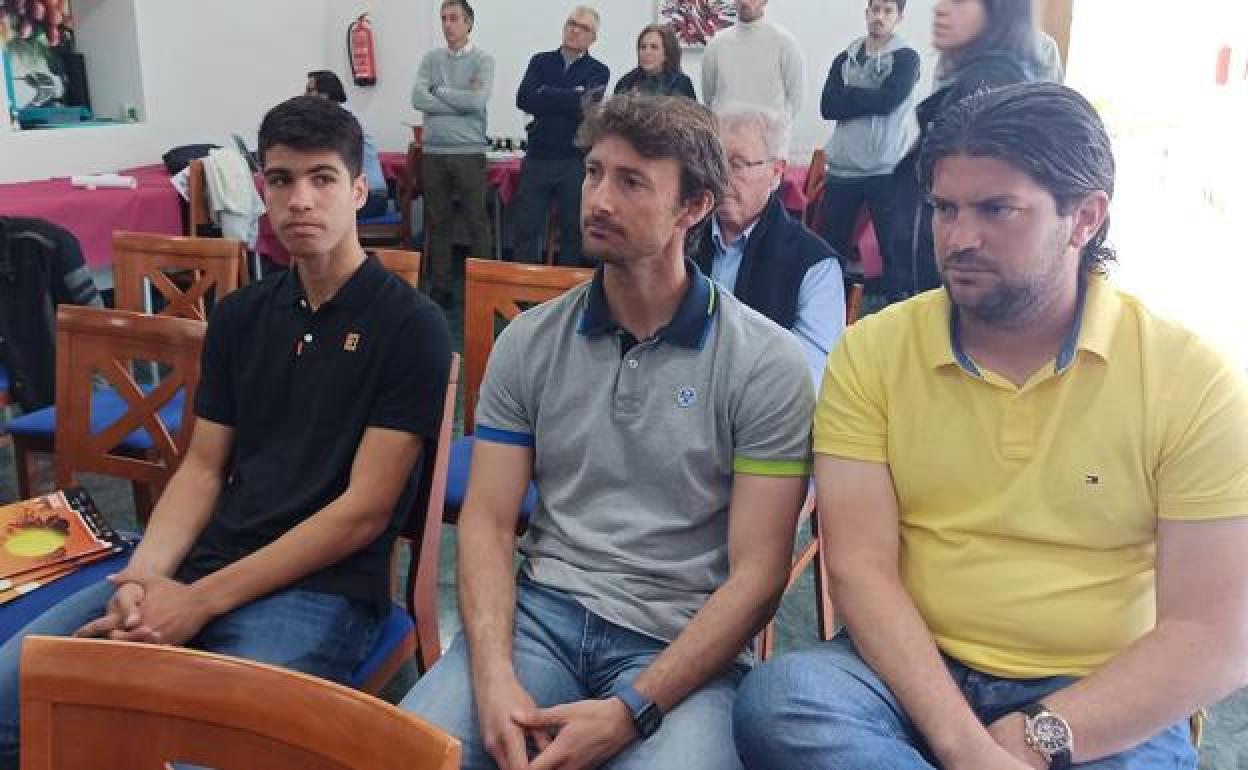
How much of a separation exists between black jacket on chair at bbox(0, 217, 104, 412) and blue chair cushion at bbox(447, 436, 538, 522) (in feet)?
4.04

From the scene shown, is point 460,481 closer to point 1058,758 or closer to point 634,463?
point 634,463

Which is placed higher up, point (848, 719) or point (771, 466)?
point (771, 466)

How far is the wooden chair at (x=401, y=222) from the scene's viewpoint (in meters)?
5.43

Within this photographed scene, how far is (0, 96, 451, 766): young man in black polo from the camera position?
4.55 ft

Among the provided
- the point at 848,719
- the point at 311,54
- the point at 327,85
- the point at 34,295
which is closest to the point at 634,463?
the point at 848,719

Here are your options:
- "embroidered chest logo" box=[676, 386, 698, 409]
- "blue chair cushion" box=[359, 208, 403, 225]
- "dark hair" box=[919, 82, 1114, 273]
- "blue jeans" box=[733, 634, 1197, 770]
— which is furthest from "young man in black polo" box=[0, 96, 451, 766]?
"blue chair cushion" box=[359, 208, 403, 225]

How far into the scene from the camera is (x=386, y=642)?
1487 mm

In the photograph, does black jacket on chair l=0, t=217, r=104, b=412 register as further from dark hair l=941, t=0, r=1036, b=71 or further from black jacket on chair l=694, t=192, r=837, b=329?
dark hair l=941, t=0, r=1036, b=71

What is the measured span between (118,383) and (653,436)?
1.08m

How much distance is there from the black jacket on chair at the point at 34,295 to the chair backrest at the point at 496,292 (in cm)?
126

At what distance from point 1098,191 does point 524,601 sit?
3.02 ft

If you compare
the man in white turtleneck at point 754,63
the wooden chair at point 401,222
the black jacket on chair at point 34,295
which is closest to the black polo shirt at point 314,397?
the black jacket on chair at point 34,295

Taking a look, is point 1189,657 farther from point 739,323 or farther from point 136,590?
point 136,590

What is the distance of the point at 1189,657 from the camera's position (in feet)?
3.58
